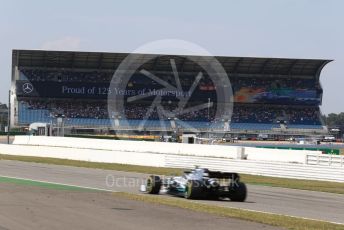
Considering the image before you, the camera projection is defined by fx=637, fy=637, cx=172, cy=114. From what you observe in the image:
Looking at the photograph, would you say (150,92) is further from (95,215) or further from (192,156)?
(95,215)

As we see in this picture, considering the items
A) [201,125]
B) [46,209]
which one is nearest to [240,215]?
[46,209]

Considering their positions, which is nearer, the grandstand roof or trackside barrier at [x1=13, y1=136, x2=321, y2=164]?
trackside barrier at [x1=13, y1=136, x2=321, y2=164]

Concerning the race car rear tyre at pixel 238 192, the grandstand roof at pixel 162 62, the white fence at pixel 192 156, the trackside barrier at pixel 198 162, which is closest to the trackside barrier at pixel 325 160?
the white fence at pixel 192 156

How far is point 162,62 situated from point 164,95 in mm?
4822

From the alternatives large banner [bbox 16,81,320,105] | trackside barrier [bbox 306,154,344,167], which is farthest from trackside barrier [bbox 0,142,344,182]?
large banner [bbox 16,81,320,105]

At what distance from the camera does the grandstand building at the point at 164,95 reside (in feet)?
280

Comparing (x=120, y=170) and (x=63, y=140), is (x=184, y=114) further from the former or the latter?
(x=120, y=170)

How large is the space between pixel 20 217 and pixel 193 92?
79069 mm

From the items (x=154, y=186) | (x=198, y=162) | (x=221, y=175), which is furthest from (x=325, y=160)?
(x=221, y=175)

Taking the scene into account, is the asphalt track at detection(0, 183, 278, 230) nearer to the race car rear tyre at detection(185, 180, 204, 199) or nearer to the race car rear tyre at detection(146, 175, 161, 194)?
the race car rear tyre at detection(185, 180, 204, 199)

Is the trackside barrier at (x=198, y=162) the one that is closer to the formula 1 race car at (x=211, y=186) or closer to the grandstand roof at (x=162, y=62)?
the formula 1 race car at (x=211, y=186)

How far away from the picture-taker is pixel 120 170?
31.9m

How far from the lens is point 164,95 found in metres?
89.0

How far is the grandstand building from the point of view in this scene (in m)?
85.3
